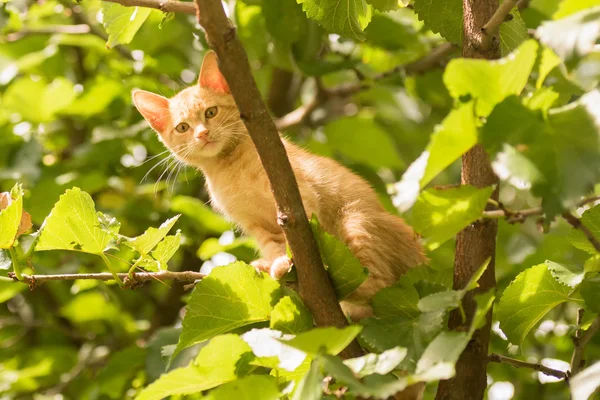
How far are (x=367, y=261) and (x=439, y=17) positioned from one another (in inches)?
22.4

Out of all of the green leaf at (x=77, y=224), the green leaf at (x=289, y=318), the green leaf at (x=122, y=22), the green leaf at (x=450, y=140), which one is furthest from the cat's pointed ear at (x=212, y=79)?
the green leaf at (x=450, y=140)

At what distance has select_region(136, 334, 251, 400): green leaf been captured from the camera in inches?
45.4

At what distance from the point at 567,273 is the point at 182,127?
1.39 metres

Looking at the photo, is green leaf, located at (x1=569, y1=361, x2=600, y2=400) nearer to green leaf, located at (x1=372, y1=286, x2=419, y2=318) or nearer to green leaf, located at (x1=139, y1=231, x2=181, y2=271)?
green leaf, located at (x1=372, y1=286, x2=419, y2=318)

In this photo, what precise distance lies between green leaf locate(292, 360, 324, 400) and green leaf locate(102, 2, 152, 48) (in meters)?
1.03

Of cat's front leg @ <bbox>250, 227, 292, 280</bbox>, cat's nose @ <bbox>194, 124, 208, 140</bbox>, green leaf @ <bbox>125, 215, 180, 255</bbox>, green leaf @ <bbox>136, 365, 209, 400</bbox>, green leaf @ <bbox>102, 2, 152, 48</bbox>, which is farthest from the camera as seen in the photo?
cat's nose @ <bbox>194, 124, 208, 140</bbox>

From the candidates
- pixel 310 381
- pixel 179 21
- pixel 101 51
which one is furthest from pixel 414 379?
pixel 101 51

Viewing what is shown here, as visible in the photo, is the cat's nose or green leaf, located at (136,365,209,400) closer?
green leaf, located at (136,365,209,400)

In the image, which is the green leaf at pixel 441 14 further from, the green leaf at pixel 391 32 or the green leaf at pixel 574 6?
the green leaf at pixel 391 32

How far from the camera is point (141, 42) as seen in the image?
2.88 m

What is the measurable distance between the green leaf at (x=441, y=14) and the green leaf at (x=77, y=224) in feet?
2.57

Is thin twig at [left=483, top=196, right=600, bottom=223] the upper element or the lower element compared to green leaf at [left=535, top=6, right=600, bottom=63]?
lower

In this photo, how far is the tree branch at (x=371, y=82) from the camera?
2580mm

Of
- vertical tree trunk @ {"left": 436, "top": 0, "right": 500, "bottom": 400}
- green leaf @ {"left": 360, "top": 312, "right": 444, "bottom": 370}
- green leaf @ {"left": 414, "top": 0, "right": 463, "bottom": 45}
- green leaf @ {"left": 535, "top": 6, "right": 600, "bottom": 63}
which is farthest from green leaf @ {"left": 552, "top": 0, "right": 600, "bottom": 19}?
green leaf @ {"left": 414, "top": 0, "right": 463, "bottom": 45}
